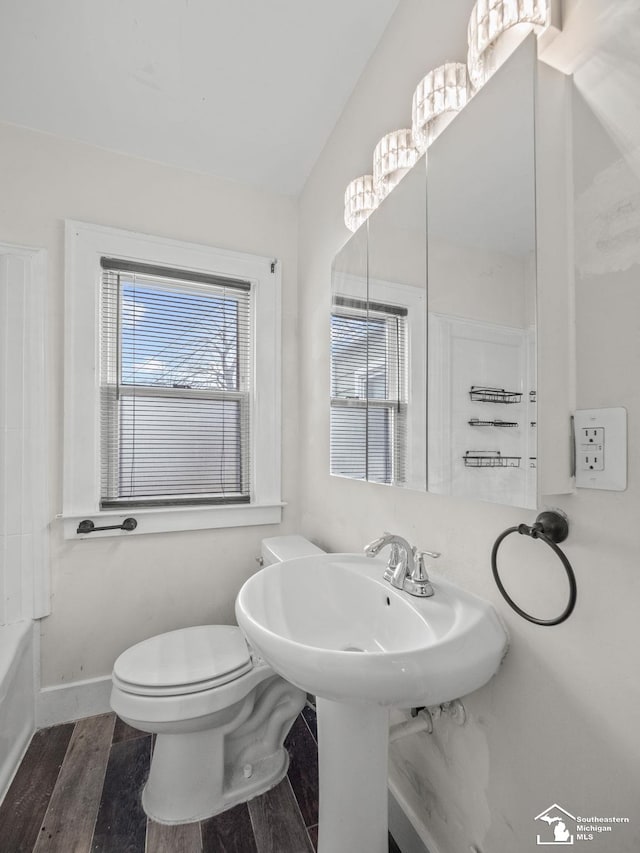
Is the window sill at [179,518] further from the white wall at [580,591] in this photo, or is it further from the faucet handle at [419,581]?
the faucet handle at [419,581]

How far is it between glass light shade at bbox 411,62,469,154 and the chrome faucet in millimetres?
1026

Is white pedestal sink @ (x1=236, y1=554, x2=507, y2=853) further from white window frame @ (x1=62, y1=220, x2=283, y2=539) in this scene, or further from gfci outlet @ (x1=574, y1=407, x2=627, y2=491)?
white window frame @ (x1=62, y1=220, x2=283, y2=539)

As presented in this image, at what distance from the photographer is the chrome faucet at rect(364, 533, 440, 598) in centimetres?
97

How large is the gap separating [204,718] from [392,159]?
1.77 meters

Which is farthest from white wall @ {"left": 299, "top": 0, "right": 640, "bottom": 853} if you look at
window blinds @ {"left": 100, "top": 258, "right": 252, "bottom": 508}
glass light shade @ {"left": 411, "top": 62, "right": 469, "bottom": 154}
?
window blinds @ {"left": 100, "top": 258, "right": 252, "bottom": 508}

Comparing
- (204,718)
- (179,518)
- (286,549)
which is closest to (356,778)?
(204,718)

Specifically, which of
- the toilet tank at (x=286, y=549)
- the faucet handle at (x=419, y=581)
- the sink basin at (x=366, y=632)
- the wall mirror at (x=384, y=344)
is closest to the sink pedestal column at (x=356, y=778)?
the sink basin at (x=366, y=632)

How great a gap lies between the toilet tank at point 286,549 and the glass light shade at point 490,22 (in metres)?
1.51

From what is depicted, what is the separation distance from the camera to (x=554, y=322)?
0.73 metres

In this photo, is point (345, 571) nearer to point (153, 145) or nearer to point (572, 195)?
point (572, 195)

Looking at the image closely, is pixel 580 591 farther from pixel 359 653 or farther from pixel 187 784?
pixel 187 784

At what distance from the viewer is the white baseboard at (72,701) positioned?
5.43ft

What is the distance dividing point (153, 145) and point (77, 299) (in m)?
0.76

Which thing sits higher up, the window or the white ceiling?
the white ceiling
